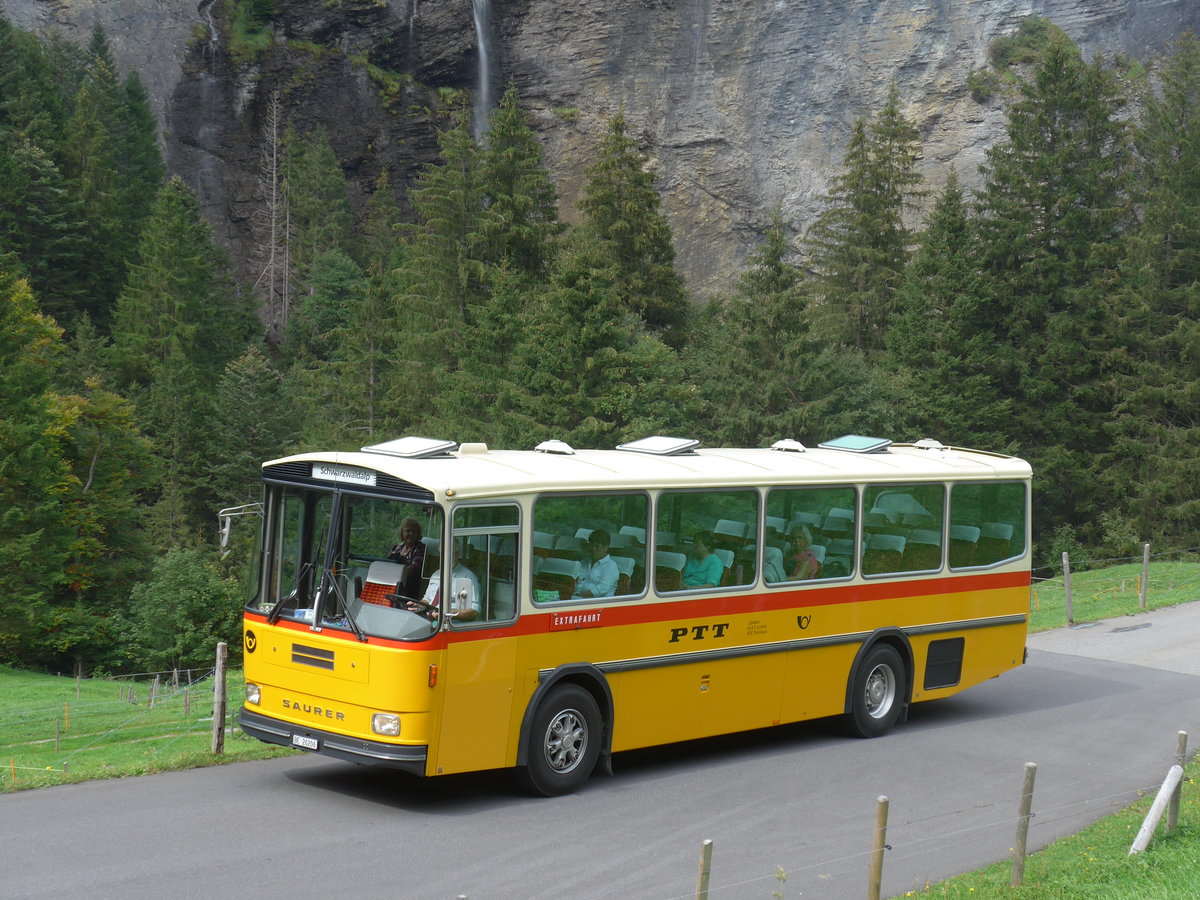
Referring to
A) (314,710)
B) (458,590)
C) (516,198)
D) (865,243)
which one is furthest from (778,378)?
(314,710)

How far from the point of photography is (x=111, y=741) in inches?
594

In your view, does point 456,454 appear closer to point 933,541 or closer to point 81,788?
point 81,788

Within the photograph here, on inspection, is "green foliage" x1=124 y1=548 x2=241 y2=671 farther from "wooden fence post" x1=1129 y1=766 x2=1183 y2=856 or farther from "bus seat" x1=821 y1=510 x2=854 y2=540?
"wooden fence post" x1=1129 y1=766 x2=1183 y2=856

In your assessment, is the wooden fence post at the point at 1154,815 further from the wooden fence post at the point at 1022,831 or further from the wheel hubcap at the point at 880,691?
the wheel hubcap at the point at 880,691

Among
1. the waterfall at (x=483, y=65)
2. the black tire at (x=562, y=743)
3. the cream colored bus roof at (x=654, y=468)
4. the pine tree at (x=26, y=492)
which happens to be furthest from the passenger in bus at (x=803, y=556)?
the waterfall at (x=483, y=65)

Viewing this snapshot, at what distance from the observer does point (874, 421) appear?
163 ft

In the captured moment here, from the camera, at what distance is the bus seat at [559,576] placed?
1106 centimetres

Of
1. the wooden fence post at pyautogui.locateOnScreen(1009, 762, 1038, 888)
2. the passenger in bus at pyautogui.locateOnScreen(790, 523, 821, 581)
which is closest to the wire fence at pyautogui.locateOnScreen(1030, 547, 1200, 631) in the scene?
the passenger in bus at pyautogui.locateOnScreen(790, 523, 821, 581)

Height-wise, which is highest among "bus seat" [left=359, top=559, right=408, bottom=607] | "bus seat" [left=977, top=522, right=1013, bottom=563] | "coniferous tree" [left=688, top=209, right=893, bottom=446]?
"coniferous tree" [left=688, top=209, right=893, bottom=446]

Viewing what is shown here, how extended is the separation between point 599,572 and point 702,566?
1335mm

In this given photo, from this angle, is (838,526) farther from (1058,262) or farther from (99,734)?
(1058,262)

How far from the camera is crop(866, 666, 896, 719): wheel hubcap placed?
14.5 metres

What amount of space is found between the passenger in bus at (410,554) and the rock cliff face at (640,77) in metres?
64.5

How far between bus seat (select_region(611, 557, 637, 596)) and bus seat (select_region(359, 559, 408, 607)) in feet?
6.79
